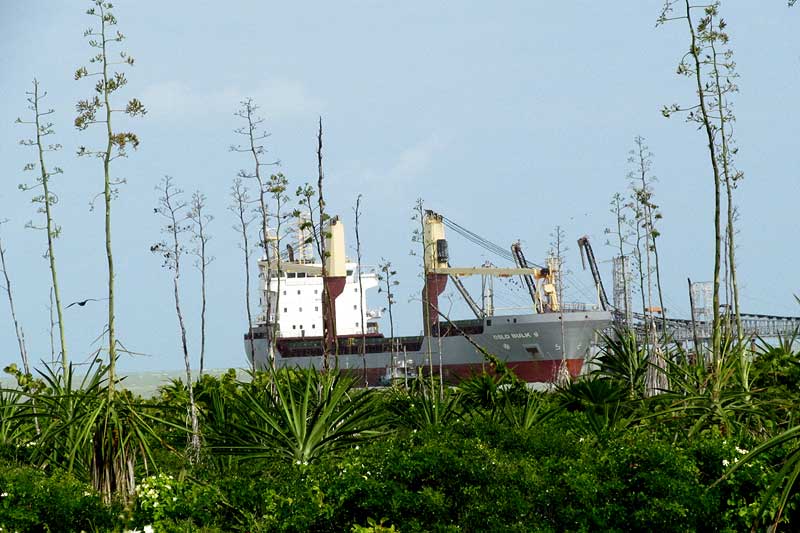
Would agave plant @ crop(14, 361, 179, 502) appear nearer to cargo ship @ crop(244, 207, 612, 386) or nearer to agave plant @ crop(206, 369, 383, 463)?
agave plant @ crop(206, 369, 383, 463)

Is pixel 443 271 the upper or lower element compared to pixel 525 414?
upper

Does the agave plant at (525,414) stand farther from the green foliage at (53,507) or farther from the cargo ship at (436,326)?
the cargo ship at (436,326)

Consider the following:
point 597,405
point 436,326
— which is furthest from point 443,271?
point 597,405

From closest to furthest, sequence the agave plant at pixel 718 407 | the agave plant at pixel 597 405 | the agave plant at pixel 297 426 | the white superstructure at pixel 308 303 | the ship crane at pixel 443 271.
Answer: the agave plant at pixel 718 407 < the agave plant at pixel 297 426 < the agave plant at pixel 597 405 < the ship crane at pixel 443 271 < the white superstructure at pixel 308 303

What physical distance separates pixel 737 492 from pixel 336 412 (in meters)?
3.85

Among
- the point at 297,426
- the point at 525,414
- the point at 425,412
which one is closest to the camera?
the point at 297,426

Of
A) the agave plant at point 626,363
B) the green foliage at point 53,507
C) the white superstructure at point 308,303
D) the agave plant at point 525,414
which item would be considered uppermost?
the white superstructure at point 308,303

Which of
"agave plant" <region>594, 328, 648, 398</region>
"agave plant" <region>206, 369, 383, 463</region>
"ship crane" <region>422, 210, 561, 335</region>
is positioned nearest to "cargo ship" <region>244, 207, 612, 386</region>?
"ship crane" <region>422, 210, 561, 335</region>

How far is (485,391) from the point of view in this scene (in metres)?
14.4

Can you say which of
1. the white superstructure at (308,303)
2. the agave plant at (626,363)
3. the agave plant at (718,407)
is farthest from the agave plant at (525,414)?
the white superstructure at (308,303)

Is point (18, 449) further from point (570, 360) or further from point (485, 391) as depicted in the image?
point (570, 360)

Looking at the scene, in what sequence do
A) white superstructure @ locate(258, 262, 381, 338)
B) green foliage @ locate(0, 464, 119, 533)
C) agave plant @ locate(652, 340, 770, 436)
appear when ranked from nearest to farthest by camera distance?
green foliage @ locate(0, 464, 119, 533) → agave plant @ locate(652, 340, 770, 436) → white superstructure @ locate(258, 262, 381, 338)

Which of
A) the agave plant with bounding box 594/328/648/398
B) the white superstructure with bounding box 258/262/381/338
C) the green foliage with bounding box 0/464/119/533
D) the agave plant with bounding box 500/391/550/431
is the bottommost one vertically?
the green foliage with bounding box 0/464/119/533

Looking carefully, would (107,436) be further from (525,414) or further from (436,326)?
(436,326)
